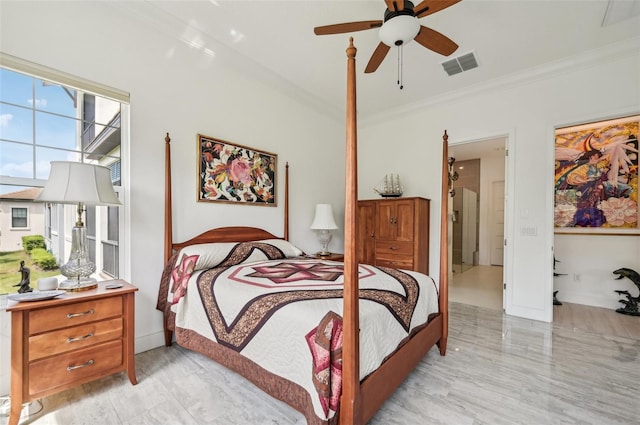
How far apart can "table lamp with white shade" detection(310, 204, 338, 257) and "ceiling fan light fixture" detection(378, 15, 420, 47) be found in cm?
222

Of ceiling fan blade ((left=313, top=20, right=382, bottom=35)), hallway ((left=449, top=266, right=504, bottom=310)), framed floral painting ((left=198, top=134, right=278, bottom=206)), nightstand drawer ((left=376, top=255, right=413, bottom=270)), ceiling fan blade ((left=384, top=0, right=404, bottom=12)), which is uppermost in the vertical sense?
ceiling fan blade ((left=384, top=0, right=404, bottom=12))

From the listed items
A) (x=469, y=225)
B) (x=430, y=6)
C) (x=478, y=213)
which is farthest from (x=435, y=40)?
(x=478, y=213)

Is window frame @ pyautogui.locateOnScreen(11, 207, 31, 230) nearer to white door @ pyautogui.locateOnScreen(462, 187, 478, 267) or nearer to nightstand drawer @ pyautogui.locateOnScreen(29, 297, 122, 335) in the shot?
nightstand drawer @ pyautogui.locateOnScreen(29, 297, 122, 335)

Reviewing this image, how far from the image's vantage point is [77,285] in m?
1.72

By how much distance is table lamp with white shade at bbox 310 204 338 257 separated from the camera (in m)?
3.71

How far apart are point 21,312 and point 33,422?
0.62 metres

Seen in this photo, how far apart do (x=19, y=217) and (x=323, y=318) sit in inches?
86.3

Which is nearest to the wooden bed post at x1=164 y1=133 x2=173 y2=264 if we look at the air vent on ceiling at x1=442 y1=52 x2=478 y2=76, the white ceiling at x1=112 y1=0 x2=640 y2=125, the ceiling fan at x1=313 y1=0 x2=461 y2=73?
the white ceiling at x1=112 y1=0 x2=640 y2=125

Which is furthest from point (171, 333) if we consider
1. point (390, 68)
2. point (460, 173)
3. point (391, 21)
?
point (460, 173)

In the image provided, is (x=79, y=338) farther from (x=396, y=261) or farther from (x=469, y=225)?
(x=469, y=225)

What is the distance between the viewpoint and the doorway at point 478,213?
20.0 feet

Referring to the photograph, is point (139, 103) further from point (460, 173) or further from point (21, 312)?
point (460, 173)

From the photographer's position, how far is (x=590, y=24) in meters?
2.39

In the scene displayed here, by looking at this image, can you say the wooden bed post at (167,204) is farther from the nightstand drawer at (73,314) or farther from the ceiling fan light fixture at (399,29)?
the ceiling fan light fixture at (399,29)
